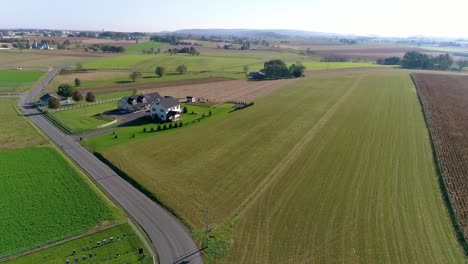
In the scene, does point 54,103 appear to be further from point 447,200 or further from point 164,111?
point 447,200

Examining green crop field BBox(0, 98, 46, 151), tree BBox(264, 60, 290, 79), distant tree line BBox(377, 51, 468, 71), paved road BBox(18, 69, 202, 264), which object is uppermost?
distant tree line BBox(377, 51, 468, 71)

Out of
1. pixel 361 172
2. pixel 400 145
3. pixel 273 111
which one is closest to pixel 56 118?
pixel 273 111

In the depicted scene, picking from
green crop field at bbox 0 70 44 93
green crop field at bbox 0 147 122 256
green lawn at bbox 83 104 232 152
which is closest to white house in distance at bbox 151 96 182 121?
green lawn at bbox 83 104 232 152

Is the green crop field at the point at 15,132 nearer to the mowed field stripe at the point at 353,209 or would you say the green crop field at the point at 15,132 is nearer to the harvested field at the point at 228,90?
the harvested field at the point at 228,90

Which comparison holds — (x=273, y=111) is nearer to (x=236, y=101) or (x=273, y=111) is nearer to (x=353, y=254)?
(x=236, y=101)

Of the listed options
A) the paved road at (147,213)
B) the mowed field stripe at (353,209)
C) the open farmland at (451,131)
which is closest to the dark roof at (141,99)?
the paved road at (147,213)

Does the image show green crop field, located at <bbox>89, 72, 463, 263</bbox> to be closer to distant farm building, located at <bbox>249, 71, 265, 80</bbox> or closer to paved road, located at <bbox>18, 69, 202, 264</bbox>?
paved road, located at <bbox>18, 69, 202, 264</bbox>

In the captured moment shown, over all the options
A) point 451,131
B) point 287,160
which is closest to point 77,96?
point 287,160
